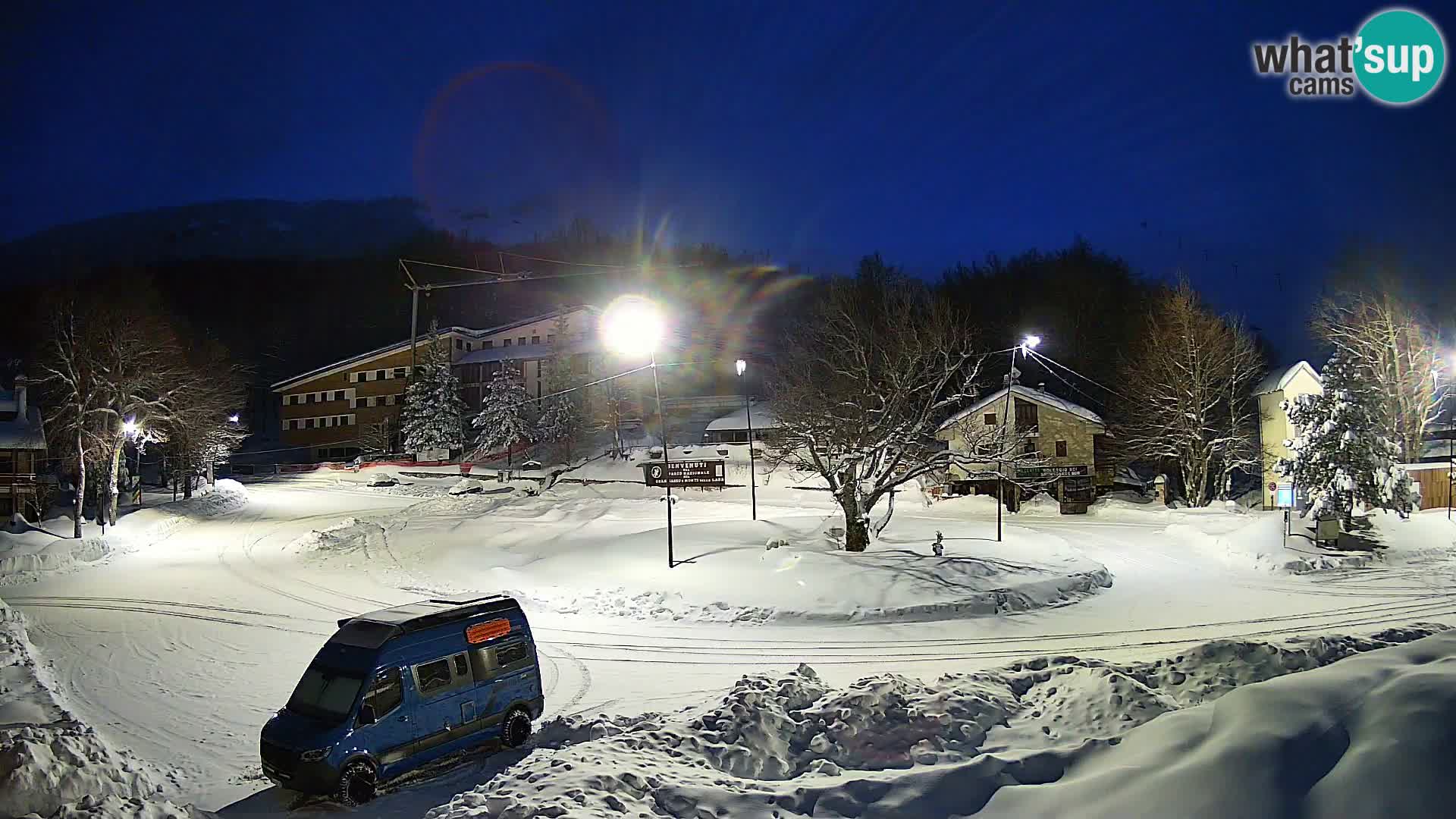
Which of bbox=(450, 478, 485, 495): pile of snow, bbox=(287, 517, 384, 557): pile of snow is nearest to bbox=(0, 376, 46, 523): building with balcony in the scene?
bbox=(287, 517, 384, 557): pile of snow

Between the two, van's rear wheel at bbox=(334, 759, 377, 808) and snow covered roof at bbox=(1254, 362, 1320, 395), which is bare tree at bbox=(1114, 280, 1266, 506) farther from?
van's rear wheel at bbox=(334, 759, 377, 808)

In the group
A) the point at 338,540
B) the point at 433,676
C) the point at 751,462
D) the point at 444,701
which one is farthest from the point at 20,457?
the point at 444,701

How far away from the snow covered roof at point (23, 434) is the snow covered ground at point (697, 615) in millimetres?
13389

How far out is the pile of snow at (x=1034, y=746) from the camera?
6.33 meters

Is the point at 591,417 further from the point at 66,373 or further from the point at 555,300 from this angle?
the point at 555,300

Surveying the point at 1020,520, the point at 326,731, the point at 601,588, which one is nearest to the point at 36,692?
the point at 326,731

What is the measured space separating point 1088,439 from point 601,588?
41012 millimetres

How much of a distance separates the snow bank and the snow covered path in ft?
5.24

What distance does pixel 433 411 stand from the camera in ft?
225

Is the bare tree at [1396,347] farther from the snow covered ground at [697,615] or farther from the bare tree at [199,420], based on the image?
the bare tree at [199,420]

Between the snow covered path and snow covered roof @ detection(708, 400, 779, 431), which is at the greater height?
snow covered roof @ detection(708, 400, 779, 431)

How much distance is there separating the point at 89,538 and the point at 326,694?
30.1 m

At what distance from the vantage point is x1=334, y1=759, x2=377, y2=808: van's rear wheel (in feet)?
31.6

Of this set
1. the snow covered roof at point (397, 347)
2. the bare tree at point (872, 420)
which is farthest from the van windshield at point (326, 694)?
the snow covered roof at point (397, 347)
